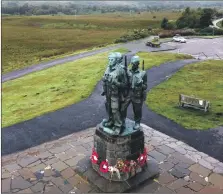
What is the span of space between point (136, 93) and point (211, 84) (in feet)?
42.7

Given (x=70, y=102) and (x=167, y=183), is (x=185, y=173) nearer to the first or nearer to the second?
(x=167, y=183)

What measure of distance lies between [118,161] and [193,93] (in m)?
11.0

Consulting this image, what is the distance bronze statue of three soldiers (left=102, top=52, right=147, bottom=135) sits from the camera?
9781 mm

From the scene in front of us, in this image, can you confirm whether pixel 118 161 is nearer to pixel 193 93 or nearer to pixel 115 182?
pixel 115 182

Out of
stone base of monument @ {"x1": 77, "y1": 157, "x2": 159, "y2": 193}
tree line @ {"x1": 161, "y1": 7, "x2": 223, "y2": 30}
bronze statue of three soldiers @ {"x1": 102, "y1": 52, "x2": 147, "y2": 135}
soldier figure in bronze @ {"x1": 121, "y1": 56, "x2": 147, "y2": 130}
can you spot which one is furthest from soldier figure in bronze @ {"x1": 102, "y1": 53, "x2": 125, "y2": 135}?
tree line @ {"x1": 161, "y1": 7, "x2": 223, "y2": 30}

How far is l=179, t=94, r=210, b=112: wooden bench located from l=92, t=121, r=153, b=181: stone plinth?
674 cm

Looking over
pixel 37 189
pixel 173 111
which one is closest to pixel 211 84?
pixel 173 111

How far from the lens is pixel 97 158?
424 inches

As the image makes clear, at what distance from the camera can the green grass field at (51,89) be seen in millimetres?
17575

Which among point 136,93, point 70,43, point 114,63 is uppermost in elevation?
point 114,63

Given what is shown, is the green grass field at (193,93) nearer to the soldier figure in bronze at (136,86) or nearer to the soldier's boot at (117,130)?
the soldier figure in bronze at (136,86)

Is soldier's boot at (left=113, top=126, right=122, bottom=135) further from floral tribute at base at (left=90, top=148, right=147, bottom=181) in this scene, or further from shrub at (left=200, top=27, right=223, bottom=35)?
shrub at (left=200, top=27, right=223, bottom=35)

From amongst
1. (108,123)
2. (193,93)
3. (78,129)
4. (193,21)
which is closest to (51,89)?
(78,129)

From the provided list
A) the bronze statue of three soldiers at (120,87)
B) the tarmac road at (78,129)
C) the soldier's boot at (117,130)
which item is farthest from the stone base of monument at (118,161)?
the tarmac road at (78,129)
